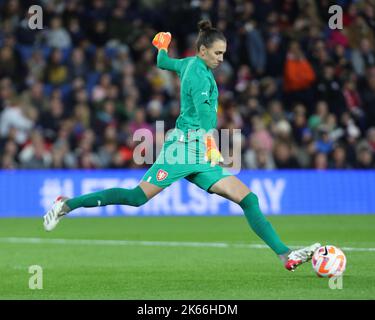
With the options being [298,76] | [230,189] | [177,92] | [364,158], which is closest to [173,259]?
[230,189]

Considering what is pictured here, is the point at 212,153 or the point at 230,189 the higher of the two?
the point at 212,153

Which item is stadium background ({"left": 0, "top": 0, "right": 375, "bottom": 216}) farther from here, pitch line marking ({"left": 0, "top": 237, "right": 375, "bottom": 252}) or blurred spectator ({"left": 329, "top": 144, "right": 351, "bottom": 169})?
pitch line marking ({"left": 0, "top": 237, "right": 375, "bottom": 252})

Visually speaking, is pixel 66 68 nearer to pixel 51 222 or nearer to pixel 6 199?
pixel 6 199

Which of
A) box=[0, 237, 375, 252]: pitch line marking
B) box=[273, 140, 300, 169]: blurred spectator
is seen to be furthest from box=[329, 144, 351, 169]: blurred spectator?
box=[0, 237, 375, 252]: pitch line marking

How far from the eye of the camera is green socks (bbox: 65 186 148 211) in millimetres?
9680

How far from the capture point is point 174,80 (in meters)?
21.2

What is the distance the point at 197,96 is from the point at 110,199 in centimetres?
137

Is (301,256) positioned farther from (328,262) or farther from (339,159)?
(339,159)

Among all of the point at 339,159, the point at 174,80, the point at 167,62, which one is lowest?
the point at 339,159

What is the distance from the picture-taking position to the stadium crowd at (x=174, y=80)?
19.5m

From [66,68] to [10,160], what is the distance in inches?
109
